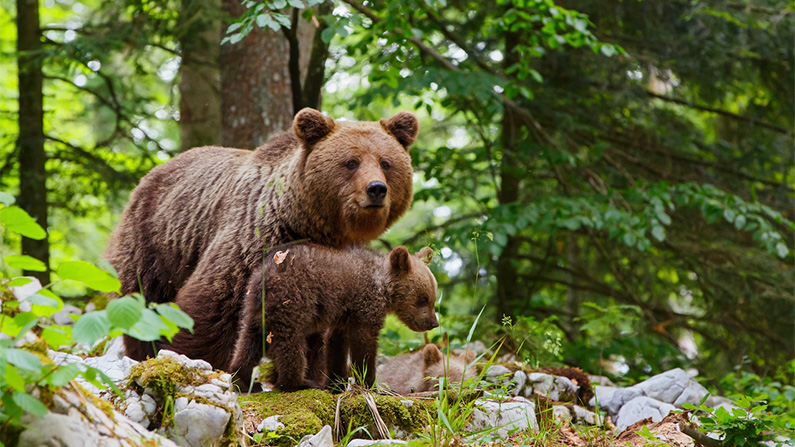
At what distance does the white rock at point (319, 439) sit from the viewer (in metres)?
3.34

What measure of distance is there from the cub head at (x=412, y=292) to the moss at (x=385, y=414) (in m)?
0.76

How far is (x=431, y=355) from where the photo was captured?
213 inches

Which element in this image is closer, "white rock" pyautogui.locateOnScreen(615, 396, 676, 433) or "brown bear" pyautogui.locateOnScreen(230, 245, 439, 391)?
"brown bear" pyautogui.locateOnScreen(230, 245, 439, 391)

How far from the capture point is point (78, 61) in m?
8.04

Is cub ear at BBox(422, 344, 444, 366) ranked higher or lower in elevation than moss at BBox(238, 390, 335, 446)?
lower

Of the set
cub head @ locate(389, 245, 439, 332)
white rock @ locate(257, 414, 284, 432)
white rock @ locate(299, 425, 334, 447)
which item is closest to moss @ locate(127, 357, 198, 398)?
white rock @ locate(257, 414, 284, 432)

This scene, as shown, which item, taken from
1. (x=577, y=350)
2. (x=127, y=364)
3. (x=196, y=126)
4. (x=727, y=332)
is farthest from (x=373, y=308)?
(x=727, y=332)

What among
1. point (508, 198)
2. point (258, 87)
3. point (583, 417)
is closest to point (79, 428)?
point (583, 417)

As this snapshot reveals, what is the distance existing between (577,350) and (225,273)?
483 cm

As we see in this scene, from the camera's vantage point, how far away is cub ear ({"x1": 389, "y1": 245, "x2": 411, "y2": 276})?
4.44 metres

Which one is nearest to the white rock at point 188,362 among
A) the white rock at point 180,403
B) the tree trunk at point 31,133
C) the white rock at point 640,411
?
the white rock at point 180,403

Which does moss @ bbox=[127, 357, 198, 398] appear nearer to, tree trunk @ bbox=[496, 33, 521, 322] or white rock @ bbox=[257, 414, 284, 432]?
white rock @ bbox=[257, 414, 284, 432]

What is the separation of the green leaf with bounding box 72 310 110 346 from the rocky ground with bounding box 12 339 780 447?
45cm

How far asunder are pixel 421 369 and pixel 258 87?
128 inches
